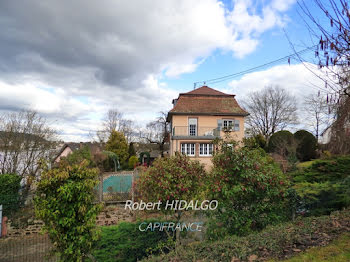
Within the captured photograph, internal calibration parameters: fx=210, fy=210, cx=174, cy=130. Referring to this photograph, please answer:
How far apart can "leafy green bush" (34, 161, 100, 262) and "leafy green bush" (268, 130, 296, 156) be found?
19226mm

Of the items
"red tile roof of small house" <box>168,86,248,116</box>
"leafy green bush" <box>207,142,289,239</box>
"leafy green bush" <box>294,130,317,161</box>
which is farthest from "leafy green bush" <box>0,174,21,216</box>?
"leafy green bush" <box>294,130,317,161</box>

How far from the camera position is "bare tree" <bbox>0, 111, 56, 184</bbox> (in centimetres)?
1165

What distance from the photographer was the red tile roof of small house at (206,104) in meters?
21.6

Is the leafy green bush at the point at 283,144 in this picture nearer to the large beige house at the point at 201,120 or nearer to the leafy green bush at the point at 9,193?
the large beige house at the point at 201,120

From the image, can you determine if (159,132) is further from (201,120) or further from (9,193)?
(9,193)

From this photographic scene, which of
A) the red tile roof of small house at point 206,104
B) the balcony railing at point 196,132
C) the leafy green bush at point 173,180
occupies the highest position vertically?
the red tile roof of small house at point 206,104

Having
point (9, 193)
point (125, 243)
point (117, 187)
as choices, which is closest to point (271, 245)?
point (125, 243)

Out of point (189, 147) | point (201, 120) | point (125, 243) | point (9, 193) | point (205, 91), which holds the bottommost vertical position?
point (125, 243)

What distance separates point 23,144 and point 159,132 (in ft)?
72.8

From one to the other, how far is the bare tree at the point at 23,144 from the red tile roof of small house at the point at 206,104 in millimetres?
11752

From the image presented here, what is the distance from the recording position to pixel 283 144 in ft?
69.0

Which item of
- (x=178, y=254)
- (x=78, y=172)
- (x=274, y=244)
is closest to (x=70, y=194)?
(x=78, y=172)

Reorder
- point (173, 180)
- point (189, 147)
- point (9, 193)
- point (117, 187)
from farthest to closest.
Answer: point (189, 147) < point (117, 187) < point (9, 193) < point (173, 180)

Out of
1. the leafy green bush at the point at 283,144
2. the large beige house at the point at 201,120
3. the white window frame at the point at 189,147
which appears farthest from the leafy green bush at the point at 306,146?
the white window frame at the point at 189,147
